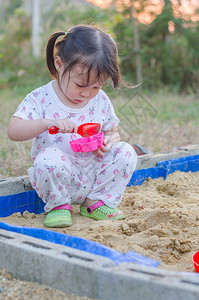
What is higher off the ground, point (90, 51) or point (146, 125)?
point (90, 51)

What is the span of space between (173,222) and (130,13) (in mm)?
5810

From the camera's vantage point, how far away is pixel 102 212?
6.90 feet

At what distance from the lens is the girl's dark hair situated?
191cm

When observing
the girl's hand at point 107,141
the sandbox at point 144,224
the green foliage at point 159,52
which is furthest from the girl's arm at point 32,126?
the green foliage at point 159,52

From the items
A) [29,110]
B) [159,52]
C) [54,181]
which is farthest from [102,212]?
[159,52]

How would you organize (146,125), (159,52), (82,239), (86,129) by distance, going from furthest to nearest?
1. (159,52)
2. (146,125)
3. (86,129)
4. (82,239)

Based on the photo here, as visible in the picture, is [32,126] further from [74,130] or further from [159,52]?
[159,52]

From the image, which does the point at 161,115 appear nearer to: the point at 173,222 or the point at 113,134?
the point at 113,134

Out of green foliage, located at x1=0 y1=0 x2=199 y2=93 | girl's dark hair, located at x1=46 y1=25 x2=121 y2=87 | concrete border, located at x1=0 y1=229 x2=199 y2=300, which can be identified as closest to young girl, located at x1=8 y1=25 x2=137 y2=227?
girl's dark hair, located at x1=46 y1=25 x2=121 y2=87

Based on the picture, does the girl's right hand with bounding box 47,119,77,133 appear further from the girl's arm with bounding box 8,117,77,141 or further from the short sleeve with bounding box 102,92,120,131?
the short sleeve with bounding box 102,92,120,131

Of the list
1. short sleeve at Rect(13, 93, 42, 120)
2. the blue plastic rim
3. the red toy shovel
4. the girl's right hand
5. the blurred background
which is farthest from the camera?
the blurred background

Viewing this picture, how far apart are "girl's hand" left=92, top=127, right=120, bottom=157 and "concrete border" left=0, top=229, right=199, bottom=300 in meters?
0.78

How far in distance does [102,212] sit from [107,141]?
394 millimetres

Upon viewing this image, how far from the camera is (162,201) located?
234 cm
